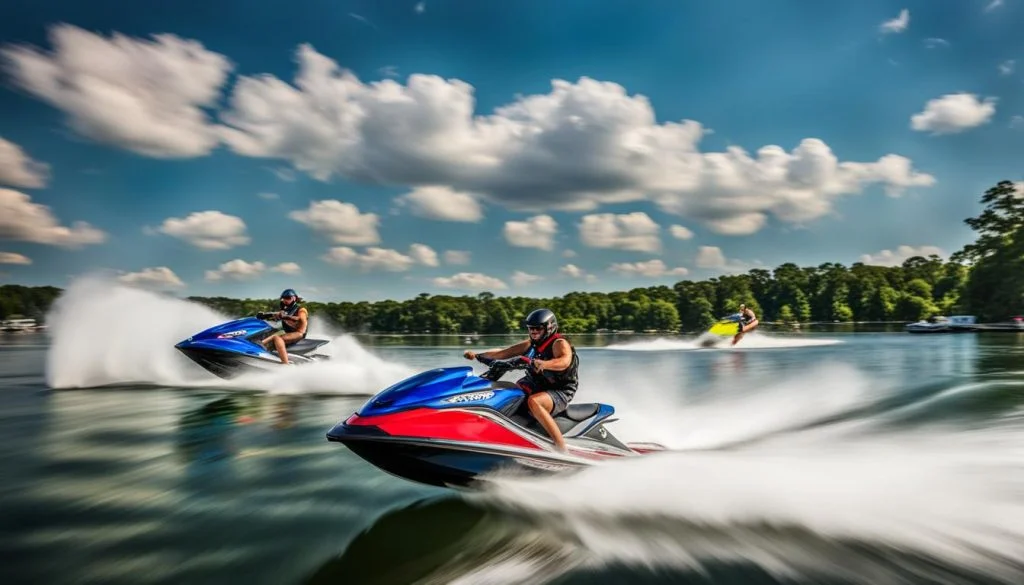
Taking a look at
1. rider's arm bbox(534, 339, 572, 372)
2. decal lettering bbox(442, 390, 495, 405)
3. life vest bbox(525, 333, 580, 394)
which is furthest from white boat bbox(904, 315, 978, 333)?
decal lettering bbox(442, 390, 495, 405)

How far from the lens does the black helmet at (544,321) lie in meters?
5.53

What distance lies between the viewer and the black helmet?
5.53m

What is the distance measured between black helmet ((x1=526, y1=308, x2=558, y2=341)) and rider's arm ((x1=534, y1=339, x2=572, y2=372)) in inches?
4.7

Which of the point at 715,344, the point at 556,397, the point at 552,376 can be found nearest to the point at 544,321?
the point at 552,376

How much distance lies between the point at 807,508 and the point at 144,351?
52.9 ft

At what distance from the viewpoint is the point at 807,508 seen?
4.91 m

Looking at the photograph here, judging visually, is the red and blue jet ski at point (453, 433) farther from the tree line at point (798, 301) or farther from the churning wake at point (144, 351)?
the tree line at point (798, 301)

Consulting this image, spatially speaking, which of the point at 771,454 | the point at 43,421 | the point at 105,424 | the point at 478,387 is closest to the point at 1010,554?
the point at 771,454

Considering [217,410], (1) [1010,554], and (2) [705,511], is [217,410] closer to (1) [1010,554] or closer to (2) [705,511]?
(2) [705,511]

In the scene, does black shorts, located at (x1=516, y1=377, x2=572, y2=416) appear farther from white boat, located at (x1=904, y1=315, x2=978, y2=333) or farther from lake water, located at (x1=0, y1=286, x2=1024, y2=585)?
white boat, located at (x1=904, y1=315, x2=978, y2=333)

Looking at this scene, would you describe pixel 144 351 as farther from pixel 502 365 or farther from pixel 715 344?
pixel 715 344

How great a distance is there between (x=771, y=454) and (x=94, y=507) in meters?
6.63

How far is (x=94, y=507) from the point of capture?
5.23 metres

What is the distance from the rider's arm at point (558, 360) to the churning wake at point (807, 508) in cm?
93
